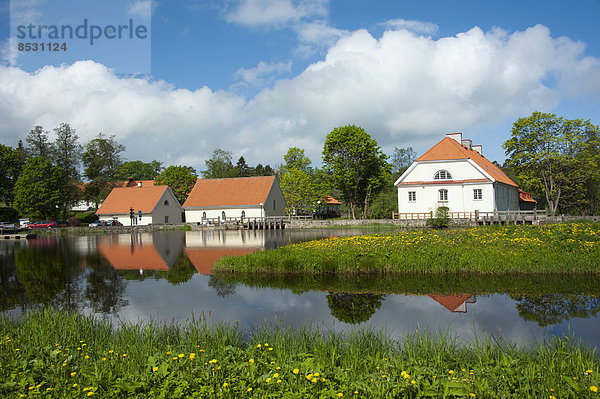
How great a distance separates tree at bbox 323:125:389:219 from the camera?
5206cm

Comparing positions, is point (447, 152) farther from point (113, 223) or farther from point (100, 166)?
point (100, 166)

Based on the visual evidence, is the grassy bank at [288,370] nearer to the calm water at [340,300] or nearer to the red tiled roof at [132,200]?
the calm water at [340,300]

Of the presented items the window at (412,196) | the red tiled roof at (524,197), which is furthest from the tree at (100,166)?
the red tiled roof at (524,197)

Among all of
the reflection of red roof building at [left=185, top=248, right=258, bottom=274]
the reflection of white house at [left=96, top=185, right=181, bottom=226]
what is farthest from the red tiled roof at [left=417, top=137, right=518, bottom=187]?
the reflection of white house at [left=96, top=185, right=181, bottom=226]

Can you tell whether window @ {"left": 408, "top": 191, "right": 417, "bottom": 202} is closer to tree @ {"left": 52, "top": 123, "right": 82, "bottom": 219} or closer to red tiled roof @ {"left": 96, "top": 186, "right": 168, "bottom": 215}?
red tiled roof @ {"left": 96, "top": 186, "right": 168, "bottom": 215}

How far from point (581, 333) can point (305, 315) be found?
5.15 meters

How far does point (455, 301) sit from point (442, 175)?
34.7 metres

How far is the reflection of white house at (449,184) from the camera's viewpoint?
135ft

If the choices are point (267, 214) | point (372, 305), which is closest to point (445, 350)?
point (372, 305)

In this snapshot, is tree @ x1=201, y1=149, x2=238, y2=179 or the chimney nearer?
the chimney

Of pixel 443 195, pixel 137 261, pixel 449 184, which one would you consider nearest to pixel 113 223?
pixel 137 261

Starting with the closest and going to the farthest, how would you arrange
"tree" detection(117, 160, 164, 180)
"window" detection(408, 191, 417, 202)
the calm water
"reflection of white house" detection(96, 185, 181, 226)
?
1. the calm water
2. "window" detection(408, 191, 417, 202)
3. "reflection of white house" detection(96, 185, 181, 226)
4. "tree" detection(117, 160, 164, 180)

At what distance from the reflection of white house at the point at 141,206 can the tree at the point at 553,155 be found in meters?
45.2

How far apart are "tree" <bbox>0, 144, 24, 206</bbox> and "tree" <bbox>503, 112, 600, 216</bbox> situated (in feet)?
220
